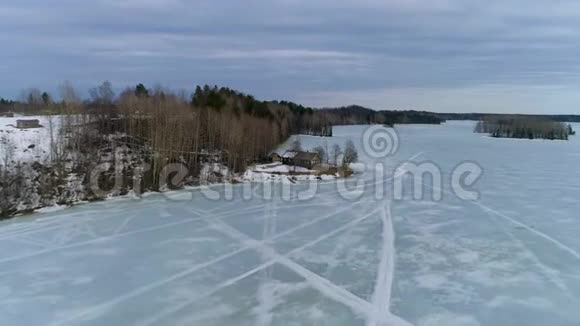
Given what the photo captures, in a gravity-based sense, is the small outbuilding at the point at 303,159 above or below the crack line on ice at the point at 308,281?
above

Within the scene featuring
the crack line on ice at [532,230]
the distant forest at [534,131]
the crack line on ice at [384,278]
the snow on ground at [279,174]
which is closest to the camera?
the crack line on ice at [384,278]

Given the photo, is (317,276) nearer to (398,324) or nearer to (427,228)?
(398,324)

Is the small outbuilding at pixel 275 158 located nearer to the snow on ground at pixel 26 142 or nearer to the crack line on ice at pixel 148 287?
the snow on ground at pixel 26 142

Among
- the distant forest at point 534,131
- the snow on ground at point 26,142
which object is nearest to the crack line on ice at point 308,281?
the snow on ground at point 26,142

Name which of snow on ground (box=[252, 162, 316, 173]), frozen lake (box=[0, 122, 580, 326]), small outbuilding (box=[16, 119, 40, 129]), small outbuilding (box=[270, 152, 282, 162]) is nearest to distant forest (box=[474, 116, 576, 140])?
small outbuilding (box=[270, 152, 282, 162])

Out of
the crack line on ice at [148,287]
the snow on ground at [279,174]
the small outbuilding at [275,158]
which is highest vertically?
the small outbuilding at [275,158]

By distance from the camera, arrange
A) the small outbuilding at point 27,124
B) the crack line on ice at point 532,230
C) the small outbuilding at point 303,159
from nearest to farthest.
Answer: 1. the crack line on ice at point 532,230
2. the small outbuilding at point 27,124
3. the small outbuilding at point 303,159

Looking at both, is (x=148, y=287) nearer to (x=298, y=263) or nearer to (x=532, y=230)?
(x=298, y=263)

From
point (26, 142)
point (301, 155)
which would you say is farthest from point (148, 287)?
point (301, 155)
